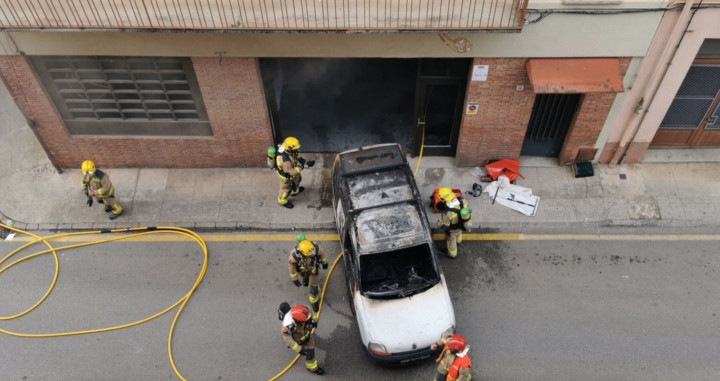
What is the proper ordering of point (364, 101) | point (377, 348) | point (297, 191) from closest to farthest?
point (377, 348) < point (297, 191) < point (364, 101)

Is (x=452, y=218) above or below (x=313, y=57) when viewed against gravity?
below

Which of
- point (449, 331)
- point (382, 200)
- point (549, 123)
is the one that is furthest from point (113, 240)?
point (549, 123)

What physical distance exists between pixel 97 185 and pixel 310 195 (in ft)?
13.7

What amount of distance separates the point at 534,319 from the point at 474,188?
3100mm

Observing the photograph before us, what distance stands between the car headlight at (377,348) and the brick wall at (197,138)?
16.8ft

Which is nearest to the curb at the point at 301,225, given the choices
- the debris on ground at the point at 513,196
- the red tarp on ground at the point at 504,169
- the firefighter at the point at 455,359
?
the debris on ground at the point at 513,196

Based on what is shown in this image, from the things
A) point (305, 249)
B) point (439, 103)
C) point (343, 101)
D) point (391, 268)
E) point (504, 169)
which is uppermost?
Result: point (439, 103)

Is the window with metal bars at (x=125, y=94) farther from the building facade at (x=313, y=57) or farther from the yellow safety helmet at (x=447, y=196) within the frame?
the yellow safety helmet at (x=447, y=196)

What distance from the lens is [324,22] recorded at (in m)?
8.09

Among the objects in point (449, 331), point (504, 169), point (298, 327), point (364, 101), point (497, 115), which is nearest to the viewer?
point (298, 327)

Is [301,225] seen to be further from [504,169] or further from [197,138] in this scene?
[504,169]

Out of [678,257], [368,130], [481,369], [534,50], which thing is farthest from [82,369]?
[678,257]

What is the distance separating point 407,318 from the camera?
7.93 m

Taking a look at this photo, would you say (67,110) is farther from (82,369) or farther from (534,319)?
(534,319)
